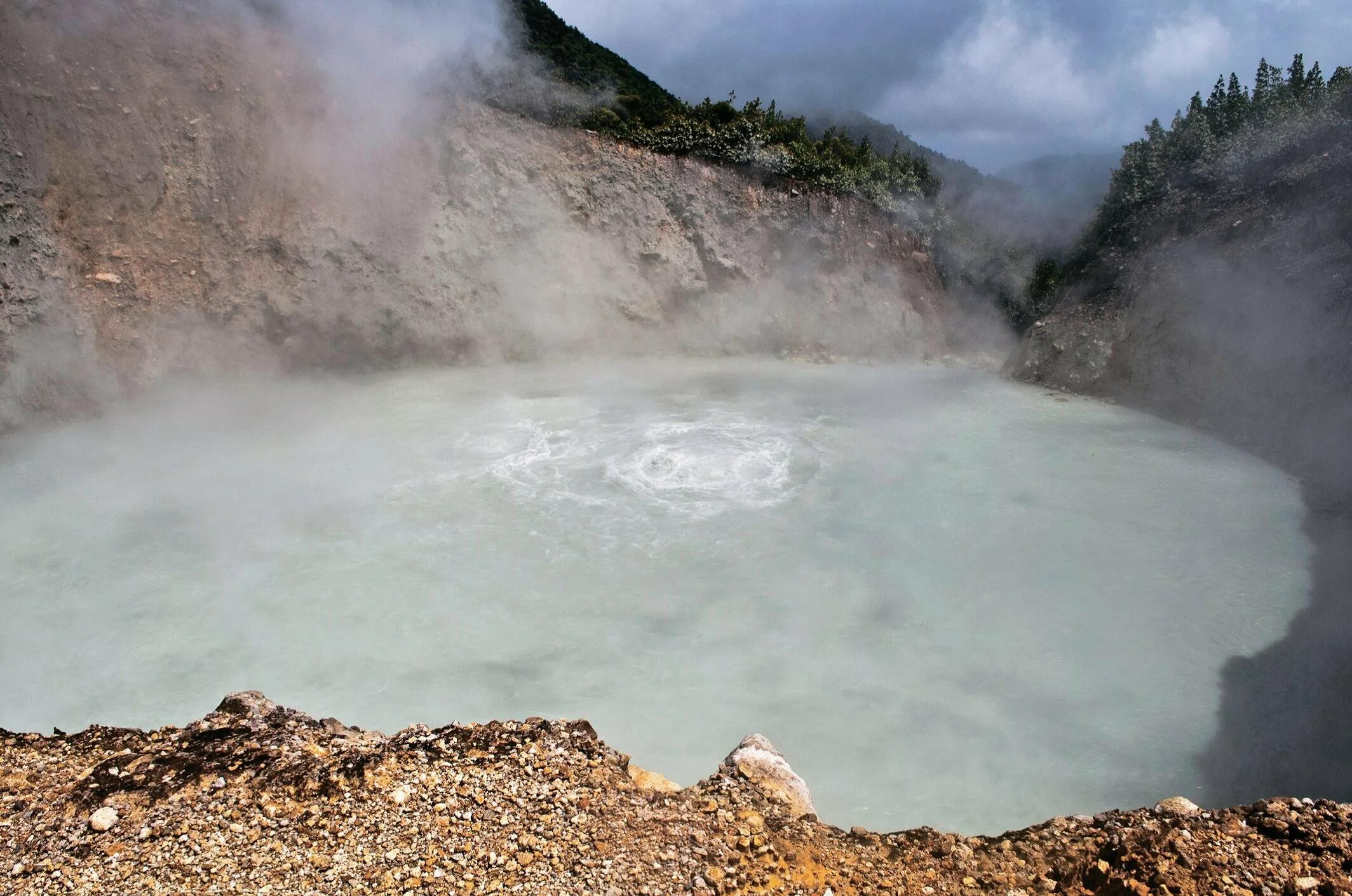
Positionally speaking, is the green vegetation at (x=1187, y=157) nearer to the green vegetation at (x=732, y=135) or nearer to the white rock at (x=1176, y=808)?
the green vegetation at (x=732, y=135)

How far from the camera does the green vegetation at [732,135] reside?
70.4 feet

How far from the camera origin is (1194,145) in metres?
18.8

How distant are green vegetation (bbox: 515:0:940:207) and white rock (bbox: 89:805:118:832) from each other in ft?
64.3

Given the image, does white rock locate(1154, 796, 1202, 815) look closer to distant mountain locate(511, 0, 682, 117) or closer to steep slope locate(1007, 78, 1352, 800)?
steep slope locate(1007, 78, 1352, 800)

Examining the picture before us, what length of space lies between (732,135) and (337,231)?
1095 centimetres

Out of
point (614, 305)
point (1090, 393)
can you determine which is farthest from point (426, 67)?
point (1090, 393)

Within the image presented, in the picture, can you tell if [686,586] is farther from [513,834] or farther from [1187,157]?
[1187,157]

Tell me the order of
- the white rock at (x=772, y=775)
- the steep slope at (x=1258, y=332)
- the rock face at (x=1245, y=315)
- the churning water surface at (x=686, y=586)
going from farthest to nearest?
the rock face at (x=1245, y=315)
the steep slope at (x=1258, y=332)
the churning water surface at (x=686, y=586)
the white rock at (x=772, y=775)

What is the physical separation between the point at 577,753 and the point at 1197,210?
61.8ft

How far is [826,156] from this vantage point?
898 inches

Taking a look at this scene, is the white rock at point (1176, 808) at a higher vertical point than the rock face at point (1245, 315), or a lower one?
lower

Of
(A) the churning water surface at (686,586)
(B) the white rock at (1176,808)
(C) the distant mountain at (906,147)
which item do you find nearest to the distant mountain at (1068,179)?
(C) the distant mountain at (906,147)

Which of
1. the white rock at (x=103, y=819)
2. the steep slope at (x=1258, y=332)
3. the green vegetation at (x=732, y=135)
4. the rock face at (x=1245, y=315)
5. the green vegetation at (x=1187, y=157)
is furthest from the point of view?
the green vegetation at (x=732, y=135)

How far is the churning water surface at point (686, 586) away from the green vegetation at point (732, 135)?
10815mm
